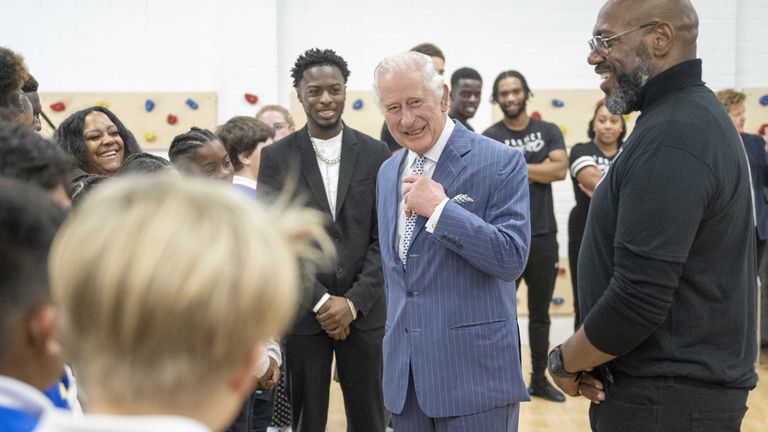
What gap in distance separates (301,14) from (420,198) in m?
4.54

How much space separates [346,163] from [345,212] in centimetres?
21

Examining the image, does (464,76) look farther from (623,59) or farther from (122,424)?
(122,424)

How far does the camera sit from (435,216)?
2102mm

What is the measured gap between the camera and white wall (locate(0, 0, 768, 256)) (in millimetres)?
6168

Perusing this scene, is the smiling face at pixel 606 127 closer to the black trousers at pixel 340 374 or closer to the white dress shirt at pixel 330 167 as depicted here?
the white dress shirt at pixel 330 167

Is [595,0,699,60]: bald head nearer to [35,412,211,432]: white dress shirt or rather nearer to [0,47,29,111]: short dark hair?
[35,412,211,432]: white dress shirt

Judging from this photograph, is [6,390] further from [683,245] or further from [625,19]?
[625,19]

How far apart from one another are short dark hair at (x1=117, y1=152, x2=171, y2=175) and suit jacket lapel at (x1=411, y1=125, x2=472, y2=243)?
744 millimetres

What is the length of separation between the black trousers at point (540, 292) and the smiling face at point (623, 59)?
2.83 metres

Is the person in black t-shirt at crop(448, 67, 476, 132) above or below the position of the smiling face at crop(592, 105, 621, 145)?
above

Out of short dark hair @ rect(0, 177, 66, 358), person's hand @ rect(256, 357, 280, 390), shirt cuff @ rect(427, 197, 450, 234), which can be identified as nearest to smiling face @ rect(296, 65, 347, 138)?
person's hand @ rect(256, 357, 280, 390)

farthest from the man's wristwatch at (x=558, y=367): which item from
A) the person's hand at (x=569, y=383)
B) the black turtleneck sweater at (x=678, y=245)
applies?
the black turtleneck sweater at (x=678, y=245)

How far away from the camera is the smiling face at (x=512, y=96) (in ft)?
16.2

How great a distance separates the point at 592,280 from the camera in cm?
190
